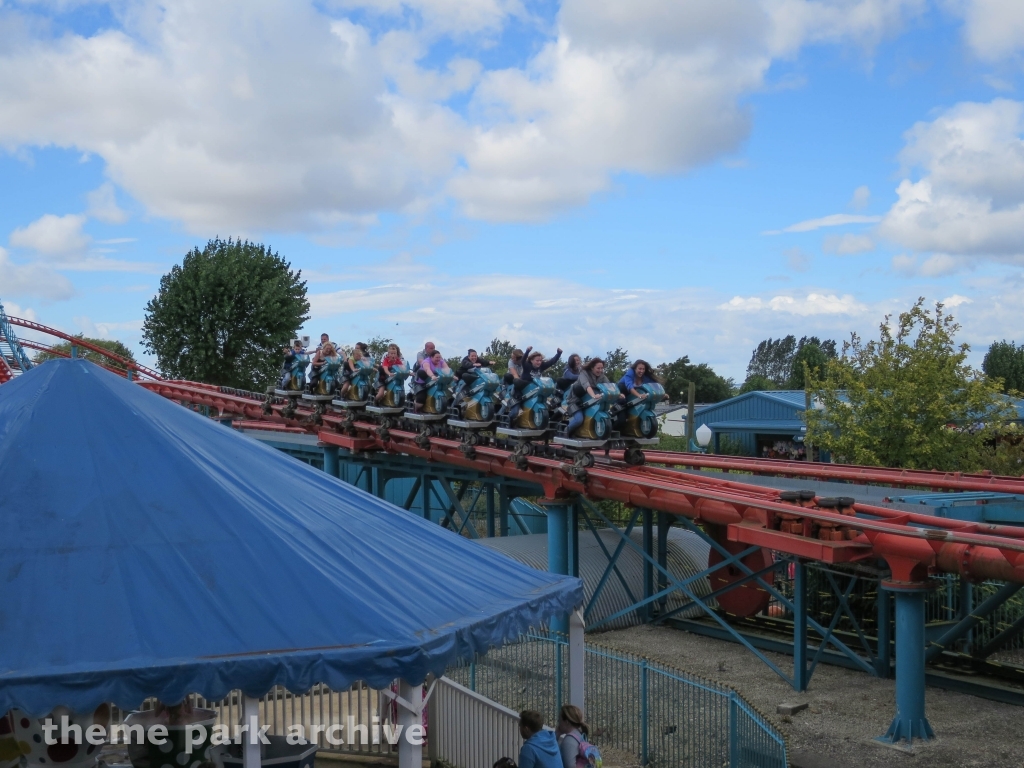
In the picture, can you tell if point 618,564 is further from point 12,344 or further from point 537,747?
point 12,344

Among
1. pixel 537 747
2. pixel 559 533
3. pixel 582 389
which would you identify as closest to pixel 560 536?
pixel 559 533

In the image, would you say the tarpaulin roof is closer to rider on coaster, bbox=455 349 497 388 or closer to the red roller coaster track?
the red roller coaster track

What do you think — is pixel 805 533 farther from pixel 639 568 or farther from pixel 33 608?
pixel 33 608

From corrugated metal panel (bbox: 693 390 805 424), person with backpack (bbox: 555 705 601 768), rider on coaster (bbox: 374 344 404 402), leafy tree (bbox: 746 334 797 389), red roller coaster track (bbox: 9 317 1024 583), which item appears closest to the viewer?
→ person with backpack (bbox: 555 705 601 768)

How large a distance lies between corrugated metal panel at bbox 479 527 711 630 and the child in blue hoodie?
360 inches

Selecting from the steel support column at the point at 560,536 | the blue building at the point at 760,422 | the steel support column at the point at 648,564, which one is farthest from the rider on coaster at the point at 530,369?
the blue building at the point at 760,422

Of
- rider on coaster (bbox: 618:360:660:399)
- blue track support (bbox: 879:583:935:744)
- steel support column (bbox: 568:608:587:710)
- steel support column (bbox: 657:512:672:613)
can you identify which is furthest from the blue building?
steel support column (bbox: 568:608:587:710)

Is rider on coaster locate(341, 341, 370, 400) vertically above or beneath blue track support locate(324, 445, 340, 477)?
above

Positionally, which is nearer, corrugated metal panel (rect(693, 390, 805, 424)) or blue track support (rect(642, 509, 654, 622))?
blue track support (rect(642, 509, 654, 622))

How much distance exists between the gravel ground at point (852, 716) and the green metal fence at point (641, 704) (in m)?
0.94

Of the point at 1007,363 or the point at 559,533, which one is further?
the point at 1007,363

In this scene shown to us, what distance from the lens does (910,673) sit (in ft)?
32.4

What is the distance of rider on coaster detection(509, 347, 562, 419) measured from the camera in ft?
55.5

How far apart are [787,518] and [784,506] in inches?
5.9
